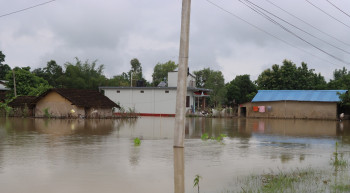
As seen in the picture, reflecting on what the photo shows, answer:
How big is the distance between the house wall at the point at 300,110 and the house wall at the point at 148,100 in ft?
31.0

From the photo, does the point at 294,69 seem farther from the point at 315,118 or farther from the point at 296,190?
the point at 296,190

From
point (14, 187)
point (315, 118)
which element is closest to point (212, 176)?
point (14, 187)

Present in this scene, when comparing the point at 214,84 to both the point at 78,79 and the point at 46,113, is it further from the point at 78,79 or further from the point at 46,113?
the point at 46,113

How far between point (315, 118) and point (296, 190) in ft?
108

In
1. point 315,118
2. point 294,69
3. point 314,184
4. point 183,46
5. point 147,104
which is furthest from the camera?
point 294,69

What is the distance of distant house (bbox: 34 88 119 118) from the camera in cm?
3331

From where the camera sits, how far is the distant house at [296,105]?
37656mm

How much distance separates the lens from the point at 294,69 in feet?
150

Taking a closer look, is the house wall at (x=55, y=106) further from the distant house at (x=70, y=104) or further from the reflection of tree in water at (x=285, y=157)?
the reflection of tree in water at (x=285, y=157)

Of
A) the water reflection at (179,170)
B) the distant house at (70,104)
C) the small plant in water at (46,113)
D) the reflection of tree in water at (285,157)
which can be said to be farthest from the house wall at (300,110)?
the water reflection at (179,170)

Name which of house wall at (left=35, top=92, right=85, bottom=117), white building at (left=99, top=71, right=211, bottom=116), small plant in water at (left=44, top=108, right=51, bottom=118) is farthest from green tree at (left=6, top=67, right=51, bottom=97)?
small plant in water at (left=44, top=108, right=51, bottom=118)

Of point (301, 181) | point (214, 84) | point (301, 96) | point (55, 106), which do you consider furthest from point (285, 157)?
point (214, 84)

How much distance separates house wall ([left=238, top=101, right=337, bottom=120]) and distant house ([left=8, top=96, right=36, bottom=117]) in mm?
23084

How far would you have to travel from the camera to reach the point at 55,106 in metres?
34.3
